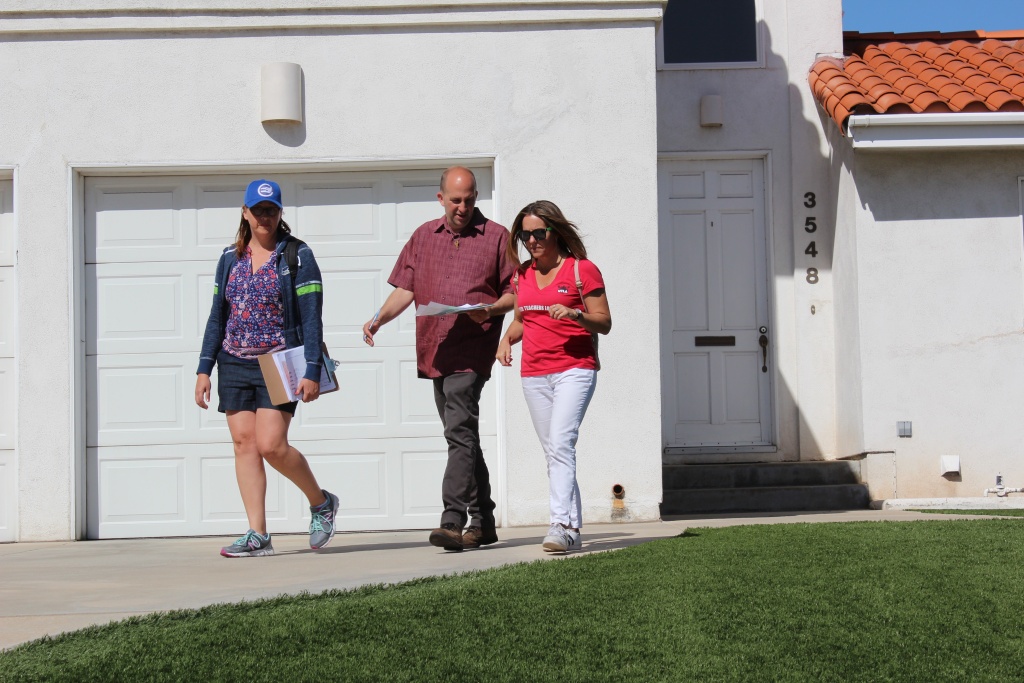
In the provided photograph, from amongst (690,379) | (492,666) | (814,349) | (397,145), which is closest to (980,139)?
(814,349)

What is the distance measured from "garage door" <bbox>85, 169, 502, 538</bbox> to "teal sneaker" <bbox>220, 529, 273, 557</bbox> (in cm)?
184

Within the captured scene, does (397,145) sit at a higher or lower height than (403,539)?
higher

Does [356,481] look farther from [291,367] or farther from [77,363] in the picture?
[291,367]

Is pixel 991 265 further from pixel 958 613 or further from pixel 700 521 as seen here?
pixel 958 613

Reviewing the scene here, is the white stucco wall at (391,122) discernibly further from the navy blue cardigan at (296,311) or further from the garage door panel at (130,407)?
the navy blue cardigan at (296,311)

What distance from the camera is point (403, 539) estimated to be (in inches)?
313

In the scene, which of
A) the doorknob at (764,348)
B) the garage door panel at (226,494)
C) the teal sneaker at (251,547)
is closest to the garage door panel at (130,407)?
the garage door panel at (226,494)

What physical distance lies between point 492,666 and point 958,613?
5.91ft

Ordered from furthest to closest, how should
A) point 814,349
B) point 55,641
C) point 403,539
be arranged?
point 814,349 → point 403,539 → point 55,641

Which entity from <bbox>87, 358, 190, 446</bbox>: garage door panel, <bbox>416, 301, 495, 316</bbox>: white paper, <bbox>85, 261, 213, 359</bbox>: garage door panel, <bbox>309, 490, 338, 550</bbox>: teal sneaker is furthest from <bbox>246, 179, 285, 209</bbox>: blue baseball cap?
<bbox>87, 358, 190, 446</bbox>: garage door panel

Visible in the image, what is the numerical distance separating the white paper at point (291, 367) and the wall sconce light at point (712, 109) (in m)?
5.31

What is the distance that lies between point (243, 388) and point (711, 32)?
19.9 ft

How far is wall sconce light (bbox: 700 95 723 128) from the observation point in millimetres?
10609

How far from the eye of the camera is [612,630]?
4.41 m
